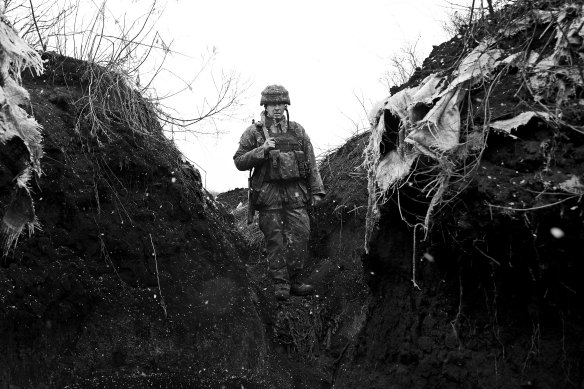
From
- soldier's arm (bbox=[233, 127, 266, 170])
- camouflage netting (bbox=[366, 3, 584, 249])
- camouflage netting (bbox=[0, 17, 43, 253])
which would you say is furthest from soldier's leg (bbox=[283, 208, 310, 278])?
camouflage netting (bbox=[0, 17, 43, 253])

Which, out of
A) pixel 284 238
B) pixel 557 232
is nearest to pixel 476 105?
pixel 557 232

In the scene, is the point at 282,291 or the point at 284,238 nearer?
the point at 282,291

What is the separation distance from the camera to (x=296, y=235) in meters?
8.08

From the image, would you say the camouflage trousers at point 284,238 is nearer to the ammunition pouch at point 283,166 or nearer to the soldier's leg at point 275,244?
the soldier's leg at point 275,244

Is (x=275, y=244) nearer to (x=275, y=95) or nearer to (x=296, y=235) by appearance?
(x=296, y=235)

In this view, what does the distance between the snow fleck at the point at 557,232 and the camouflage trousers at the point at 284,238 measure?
4.48 meters

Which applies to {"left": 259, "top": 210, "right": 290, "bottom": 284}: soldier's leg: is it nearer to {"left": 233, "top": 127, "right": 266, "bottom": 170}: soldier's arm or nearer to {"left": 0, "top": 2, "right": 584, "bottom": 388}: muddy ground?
{"left": 0, "top": 2, "right": 584, "bottom": 388}: muddy ground

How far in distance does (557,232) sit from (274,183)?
4.54 metres

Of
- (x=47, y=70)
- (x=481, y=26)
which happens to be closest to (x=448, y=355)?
(x=481, y=26)

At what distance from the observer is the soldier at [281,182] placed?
311 inches

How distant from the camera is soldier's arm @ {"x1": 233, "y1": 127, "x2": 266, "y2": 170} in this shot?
7719mm


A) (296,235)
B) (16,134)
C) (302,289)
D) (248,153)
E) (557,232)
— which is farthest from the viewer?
(302,289)

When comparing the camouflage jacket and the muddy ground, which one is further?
the camouflage jacket

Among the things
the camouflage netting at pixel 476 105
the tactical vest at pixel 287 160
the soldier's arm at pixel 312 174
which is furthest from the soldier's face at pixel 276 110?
the camouflage netting at pixel 476 105
